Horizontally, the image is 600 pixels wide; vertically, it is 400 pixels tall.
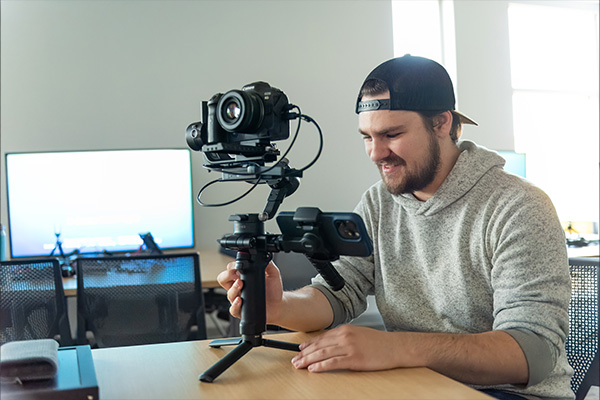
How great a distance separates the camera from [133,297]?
2326 millimetres

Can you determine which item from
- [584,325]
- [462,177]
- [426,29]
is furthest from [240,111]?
[426,29]

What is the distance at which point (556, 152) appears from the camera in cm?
495

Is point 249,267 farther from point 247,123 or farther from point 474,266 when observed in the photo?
point 474,266

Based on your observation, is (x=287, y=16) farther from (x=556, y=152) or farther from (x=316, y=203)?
(x=556, y=152)

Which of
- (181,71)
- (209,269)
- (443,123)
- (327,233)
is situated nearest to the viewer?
(327,233)

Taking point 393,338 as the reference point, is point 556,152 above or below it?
above

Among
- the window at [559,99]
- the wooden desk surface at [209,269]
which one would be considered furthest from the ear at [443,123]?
the window at [559,99]

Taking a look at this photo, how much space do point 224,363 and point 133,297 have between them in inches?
55.7

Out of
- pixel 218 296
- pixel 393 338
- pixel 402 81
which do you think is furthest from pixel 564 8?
pixel 393 338

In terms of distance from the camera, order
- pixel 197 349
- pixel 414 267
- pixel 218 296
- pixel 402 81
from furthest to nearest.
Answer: pixel 218 296, pixel 414 267, pixel 402 81, pixel 197 349

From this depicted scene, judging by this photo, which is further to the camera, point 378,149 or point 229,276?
point 378,149

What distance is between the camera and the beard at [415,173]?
1438mm

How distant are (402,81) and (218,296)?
7.40ft

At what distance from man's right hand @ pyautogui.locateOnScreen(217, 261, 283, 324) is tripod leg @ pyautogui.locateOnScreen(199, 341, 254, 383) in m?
0.06
